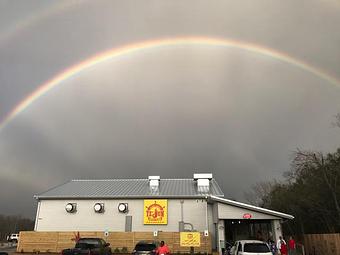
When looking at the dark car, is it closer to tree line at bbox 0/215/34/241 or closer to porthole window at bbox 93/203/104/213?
porthole window at bbox 93/203/104/213

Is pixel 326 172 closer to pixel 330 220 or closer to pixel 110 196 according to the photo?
pixel 330 220

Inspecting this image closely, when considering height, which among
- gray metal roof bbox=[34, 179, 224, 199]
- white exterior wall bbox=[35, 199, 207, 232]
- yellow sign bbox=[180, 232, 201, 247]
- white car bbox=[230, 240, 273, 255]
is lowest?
white car bbox=[230, 240, 273, 255]

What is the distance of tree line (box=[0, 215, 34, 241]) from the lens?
118m

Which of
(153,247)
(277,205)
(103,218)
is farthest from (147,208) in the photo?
(277,205)

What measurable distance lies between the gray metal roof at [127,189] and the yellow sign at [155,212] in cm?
88

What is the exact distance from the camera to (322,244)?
32.8m

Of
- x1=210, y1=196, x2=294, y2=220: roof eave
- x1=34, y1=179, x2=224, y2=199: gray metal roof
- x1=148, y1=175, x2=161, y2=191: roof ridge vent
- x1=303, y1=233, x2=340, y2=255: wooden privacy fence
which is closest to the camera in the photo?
x1=303, y1=233, x2=340, y2=255: wooden privacy fence

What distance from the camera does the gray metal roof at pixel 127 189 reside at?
43000 mm

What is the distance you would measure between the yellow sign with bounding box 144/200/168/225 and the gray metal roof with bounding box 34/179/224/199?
0.88 metres

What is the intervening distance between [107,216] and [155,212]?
19.7 feet

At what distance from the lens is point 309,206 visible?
4269 cm

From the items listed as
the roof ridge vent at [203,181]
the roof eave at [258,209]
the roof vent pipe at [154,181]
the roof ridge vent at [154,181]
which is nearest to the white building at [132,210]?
the roof ridge vent at [203,181]

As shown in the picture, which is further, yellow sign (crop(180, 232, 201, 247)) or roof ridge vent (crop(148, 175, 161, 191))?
roof ridge vent (crop(148, 175, 161, 191))

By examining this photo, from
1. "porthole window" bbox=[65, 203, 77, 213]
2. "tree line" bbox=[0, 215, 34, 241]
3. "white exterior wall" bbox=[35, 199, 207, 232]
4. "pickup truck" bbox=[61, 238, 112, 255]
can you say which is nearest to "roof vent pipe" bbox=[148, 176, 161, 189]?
"white exterior wall" bbox=[35, 199, 207, 232]
